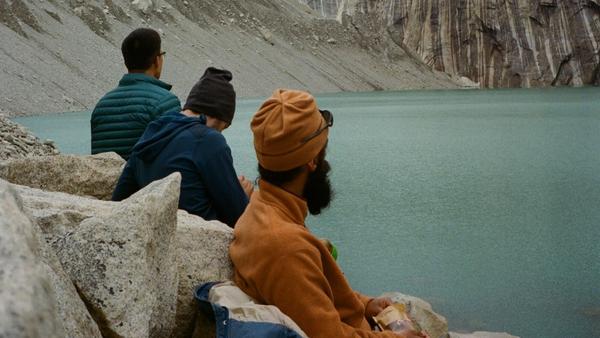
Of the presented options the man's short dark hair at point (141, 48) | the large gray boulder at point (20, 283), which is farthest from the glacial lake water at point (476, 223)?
the large gray boulder at point (20, 283)

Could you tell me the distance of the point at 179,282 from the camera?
293 centimetres

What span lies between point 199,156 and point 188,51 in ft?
153

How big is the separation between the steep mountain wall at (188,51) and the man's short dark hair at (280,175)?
26.3 meters

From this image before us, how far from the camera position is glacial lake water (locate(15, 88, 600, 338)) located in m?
7.03

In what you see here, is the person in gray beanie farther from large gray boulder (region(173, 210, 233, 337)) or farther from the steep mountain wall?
the steep mountain wall

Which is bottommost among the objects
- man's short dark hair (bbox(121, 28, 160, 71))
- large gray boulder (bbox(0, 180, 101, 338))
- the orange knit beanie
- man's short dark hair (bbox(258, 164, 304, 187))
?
man's short dark hair (bbox(121, 28, 160, 71))

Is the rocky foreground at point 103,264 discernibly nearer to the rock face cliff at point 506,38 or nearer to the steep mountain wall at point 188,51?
the steep mountain wall at point 188,51

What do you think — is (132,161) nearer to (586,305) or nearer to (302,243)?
(302,243)

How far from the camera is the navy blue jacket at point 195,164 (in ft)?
11.9

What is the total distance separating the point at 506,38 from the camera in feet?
291

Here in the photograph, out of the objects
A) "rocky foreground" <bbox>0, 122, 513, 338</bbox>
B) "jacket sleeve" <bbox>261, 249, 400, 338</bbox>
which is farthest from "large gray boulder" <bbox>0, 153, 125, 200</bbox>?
"jacket sleeve" <bbox>261, 249, 400, 338</bbox>

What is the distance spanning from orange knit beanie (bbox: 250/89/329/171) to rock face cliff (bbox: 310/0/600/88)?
8589 cm

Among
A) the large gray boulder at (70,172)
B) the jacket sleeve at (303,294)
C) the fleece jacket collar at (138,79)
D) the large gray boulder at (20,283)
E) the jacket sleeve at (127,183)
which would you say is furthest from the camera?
the large gray boulder at (70,172)

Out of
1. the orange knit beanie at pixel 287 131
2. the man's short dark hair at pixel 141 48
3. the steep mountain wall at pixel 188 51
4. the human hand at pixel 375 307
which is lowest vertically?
the steep mountain wall at pixel 188 51
